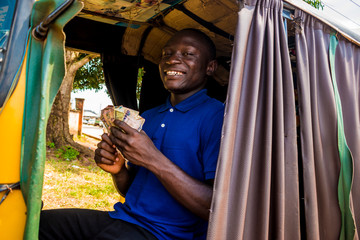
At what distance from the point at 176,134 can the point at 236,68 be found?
0.61 metres

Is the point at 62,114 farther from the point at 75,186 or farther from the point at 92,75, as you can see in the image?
the point at 75,186

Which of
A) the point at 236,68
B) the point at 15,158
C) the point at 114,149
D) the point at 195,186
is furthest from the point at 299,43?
the point at 15,158

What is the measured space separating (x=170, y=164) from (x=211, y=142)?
0.97 ft

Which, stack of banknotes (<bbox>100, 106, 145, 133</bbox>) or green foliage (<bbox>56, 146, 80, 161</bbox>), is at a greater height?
stack of banknotes (<bbox>100, 106, 145, 133</bbox>)

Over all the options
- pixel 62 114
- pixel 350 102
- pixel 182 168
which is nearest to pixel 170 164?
pixel 182 168

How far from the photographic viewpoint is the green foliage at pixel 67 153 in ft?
25.6

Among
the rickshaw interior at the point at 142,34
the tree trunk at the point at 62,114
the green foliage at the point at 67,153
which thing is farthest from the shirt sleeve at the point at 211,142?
the tree trunk at the point at 62,114

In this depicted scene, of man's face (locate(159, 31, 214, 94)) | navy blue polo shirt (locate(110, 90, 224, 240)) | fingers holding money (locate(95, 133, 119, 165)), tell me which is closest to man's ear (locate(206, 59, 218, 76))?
man's face (locate(159, 31, 214, 94))

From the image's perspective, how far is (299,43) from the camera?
175 centimetres

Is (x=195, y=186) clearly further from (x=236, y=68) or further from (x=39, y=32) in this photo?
(x=39, y=32)

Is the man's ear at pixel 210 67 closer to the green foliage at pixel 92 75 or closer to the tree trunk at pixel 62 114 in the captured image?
the tree trunk at pixel 62 114

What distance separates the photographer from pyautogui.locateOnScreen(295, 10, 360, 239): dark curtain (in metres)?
1.66

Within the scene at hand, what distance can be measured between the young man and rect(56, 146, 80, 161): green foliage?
6.24 m

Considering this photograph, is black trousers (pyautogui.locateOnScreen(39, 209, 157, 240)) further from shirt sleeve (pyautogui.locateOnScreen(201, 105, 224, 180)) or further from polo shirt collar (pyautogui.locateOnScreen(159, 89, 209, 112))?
polo shirt collar (pyautogui.locateOnScreen(159, 89, 209, 112))
